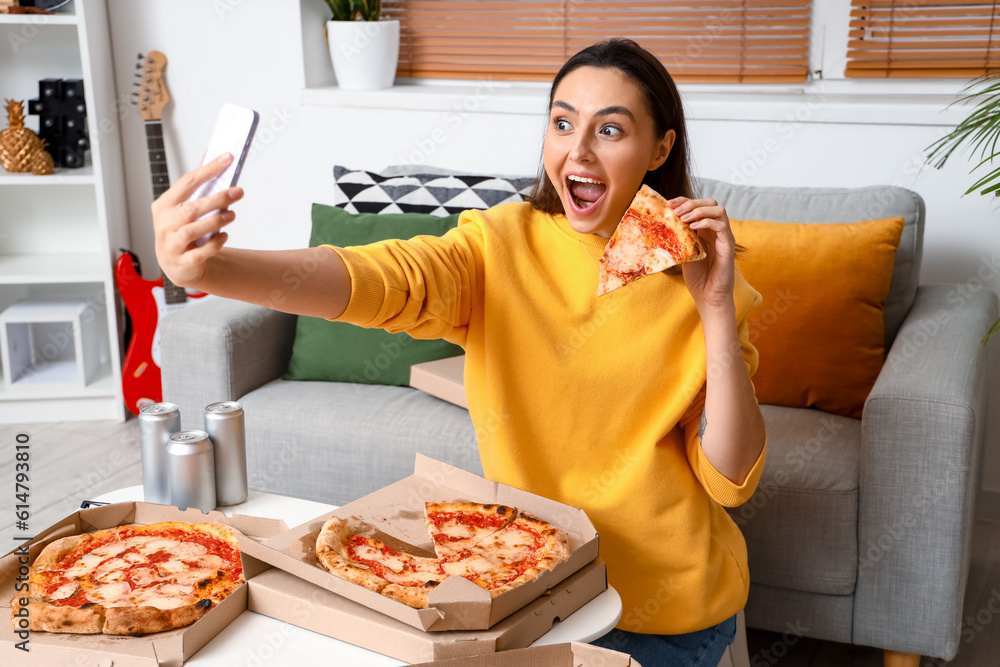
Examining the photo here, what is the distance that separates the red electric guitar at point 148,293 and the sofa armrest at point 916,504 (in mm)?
2474

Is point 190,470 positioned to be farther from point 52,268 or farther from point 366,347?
point 52,268

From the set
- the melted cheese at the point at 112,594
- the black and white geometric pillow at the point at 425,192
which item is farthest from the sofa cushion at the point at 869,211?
the melted cheese at the point at 112,594

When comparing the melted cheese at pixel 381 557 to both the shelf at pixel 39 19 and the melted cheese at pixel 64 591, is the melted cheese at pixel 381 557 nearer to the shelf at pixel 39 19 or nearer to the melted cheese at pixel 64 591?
the melted cheese at pixel 64 591

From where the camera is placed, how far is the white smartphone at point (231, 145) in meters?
0.90

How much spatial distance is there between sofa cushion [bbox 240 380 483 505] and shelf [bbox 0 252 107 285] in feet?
4.31

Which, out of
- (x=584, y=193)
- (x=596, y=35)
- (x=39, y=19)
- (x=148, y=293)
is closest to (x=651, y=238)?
(x=584, y=193)

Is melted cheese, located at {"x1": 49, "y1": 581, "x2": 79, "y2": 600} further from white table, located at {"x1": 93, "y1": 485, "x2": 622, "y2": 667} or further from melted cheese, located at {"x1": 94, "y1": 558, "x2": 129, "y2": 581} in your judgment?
white table, located at {"x1": 93, "y1": 485, "x2": 622, "y2": 667}

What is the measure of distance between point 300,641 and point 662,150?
879mm

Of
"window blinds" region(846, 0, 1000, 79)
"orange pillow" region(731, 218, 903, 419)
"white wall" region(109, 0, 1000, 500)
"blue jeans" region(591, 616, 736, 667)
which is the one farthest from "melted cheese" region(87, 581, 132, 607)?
"window blinds" region(846, 0, 1000, 79)

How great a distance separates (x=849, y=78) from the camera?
2.79m

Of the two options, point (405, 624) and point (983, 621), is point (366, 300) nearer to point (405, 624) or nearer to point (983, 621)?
point (405, 624)

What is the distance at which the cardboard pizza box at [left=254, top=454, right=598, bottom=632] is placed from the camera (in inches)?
36.1

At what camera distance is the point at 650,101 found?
4.42 ft

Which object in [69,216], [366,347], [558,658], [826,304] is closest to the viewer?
[558,658]
